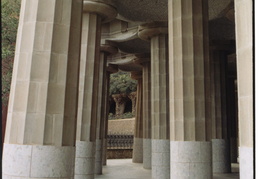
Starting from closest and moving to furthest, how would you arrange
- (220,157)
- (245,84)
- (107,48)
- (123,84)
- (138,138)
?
Answer: (245,84) < (220,157) < (107,48) < (138,138) < (123,84)

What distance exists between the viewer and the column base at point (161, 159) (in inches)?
652

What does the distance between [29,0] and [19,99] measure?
263cm

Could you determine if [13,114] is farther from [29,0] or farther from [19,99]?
[29,0]

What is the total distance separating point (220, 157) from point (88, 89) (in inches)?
466

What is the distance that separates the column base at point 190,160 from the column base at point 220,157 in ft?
36.0

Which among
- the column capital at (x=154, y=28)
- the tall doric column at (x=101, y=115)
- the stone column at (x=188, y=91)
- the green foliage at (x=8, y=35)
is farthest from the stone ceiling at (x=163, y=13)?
the green foliage at (x=8, y=35)

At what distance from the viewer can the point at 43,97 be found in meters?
6.74

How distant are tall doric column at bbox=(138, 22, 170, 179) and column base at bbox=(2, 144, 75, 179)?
10725mm

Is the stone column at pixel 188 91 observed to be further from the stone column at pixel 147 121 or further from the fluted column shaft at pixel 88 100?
the stone column at pixel 147 121

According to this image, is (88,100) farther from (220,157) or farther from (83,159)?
(220,157)

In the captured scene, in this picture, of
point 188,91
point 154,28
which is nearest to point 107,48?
point 154,28

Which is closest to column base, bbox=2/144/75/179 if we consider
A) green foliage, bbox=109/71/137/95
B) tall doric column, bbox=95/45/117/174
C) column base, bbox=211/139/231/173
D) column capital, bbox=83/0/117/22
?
column capital, bbox=83/0/117/22

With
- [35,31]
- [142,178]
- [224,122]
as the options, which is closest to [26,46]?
[35,31]

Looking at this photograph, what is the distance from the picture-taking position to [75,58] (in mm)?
7559
